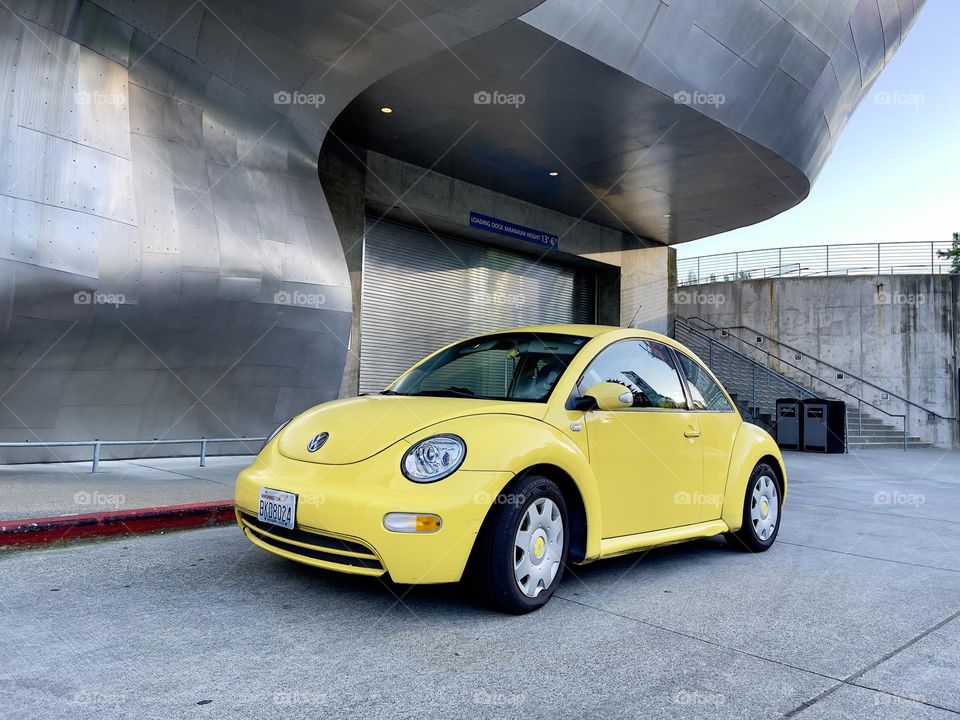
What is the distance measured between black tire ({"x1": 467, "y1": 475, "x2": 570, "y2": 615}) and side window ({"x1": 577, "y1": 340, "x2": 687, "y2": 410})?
922mm

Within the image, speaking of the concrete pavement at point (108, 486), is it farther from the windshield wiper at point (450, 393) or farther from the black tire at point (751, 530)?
the black tire at point (751, 530)

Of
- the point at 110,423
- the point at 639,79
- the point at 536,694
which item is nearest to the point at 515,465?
the point at 536,694

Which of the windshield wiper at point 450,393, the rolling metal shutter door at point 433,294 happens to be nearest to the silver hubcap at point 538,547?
the windshield wiper at point 450,393

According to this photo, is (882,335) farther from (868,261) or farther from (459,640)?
(459,640)

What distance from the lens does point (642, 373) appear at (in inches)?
190

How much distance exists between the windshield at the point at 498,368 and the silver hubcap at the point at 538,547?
668mm

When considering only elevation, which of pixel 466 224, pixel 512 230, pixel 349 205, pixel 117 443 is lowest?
pixel 117 443

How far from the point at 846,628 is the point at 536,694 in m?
1.88

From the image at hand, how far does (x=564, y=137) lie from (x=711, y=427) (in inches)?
362

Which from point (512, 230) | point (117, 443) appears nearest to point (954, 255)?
point (512, 230)

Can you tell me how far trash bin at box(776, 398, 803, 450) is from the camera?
58.1ft

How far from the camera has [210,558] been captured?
455 centimetres

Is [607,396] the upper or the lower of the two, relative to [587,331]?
lower

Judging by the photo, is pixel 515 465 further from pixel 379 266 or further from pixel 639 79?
pixel 379 266
